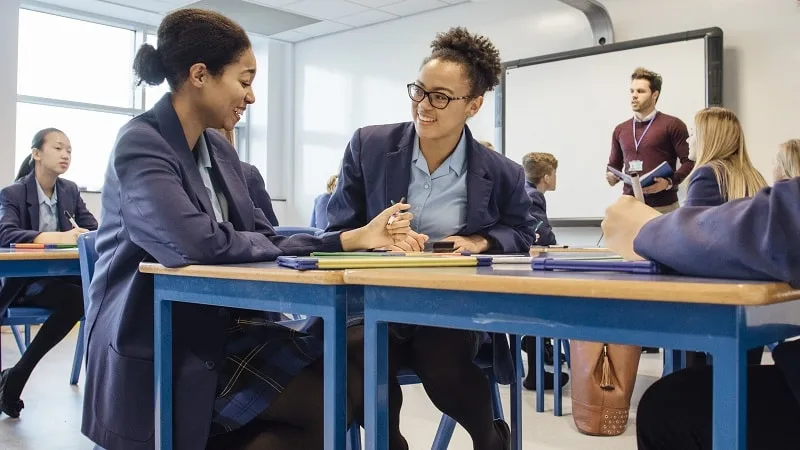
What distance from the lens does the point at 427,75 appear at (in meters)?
1.88

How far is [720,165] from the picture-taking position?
2.83 m

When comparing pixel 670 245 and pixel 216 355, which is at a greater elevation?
pixel 670 245

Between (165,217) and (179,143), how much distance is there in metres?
0.24

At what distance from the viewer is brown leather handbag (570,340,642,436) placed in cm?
261

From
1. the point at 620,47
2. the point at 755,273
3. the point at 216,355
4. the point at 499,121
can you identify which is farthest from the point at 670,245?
the point at 499,121

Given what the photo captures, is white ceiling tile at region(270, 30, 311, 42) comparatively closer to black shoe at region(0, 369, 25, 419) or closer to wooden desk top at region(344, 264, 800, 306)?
black shoe at region(0, 369, 25, 419)

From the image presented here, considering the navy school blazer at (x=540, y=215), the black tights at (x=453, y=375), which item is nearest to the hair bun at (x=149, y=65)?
the black tights at (x=453, y=375)

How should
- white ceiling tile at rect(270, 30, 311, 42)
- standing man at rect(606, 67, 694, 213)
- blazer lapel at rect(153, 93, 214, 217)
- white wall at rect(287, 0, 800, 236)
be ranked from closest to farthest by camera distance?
blazer lapel at rect(153, 93, 214, 217), standing man at rect(606, 67, 694, 213), white wall at rect(287, 0, 800, 236), white ceiling tile at rect(270, 30, 311, 42)

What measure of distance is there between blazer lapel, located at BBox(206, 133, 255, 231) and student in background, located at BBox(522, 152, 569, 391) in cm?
177

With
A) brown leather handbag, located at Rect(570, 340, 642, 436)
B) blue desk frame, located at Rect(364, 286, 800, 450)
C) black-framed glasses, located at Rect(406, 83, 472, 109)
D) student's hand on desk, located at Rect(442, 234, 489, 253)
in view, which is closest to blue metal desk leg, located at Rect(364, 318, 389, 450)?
blue desk frame, located at Rect(364, 286, 800, 450)

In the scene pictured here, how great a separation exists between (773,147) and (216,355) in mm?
4562

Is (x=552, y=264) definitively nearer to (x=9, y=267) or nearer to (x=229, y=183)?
(x=229, y=183)

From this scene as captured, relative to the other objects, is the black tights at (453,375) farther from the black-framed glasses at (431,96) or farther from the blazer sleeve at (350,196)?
the black-framed glasses at (431,96)

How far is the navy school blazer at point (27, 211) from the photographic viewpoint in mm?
3307
